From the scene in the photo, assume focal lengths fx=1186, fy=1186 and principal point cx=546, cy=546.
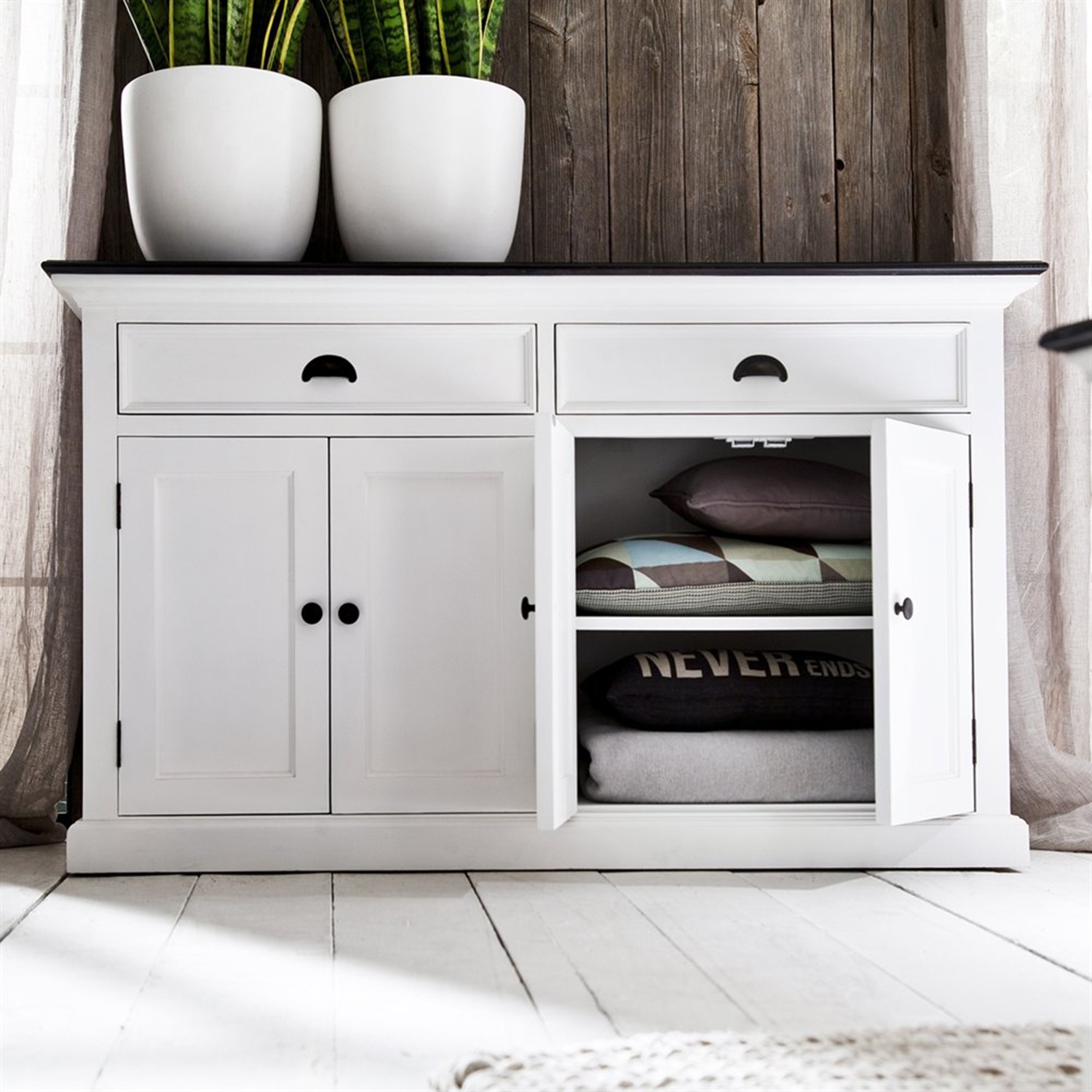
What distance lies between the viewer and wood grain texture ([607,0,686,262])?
2150mm

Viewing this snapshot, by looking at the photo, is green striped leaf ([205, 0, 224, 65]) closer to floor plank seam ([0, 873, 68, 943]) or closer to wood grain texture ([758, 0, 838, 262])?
wood grain texture ([758, 0, 838, 262])

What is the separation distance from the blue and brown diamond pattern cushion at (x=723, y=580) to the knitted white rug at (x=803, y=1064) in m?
0.78

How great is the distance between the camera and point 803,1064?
97cm

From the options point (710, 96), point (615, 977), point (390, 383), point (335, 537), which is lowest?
point (615, 977)

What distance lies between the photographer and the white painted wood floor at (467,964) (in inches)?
41.1

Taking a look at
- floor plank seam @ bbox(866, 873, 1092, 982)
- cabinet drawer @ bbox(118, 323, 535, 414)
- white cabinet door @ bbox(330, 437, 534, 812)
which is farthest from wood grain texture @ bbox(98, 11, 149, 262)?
floor plank seam @ bbox(866, 873, 1092, 982)

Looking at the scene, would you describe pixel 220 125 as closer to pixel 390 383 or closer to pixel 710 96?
pixel 390 383

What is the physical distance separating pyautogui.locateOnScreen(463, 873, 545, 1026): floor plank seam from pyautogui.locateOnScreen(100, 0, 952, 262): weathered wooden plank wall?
3.69 ft

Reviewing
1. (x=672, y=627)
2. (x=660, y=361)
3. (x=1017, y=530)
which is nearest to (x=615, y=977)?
(x=672, y=627)

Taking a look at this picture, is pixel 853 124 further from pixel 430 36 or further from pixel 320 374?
pixel 320 374

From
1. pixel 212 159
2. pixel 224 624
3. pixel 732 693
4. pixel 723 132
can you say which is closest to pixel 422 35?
pixel 212 159

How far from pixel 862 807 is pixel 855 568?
350 mm

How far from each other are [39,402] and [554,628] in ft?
3.10

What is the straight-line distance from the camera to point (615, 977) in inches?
48.0
